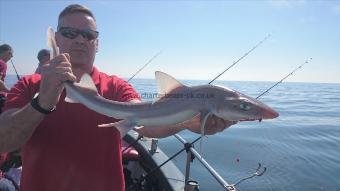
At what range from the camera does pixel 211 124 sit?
3.59 meters

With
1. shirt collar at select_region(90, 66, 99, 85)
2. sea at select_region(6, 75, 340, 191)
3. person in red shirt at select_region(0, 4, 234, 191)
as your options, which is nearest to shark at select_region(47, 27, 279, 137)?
person in red shirt at select_region(0, 4, 234, 191)

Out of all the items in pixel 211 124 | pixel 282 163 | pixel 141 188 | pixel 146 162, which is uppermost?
pixel 211 124

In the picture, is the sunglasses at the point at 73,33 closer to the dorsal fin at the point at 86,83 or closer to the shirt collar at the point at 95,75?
the shirt collar at the point at 95,75

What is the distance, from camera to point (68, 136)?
3.68 metres

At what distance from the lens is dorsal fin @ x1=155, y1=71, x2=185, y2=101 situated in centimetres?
326

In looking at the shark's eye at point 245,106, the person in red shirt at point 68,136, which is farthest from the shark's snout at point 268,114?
the person in red shirt at point 68,136

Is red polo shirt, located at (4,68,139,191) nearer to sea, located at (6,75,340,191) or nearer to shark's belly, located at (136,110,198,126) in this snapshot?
shark's belly, located at (136,110,198,126)

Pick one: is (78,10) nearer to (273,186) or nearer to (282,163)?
(273,186)

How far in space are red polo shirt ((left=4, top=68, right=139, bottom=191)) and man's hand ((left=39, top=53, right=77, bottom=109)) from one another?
59 centimetres

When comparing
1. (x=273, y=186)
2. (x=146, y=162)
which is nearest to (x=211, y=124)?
(x=146, y=162)

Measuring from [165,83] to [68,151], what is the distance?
53.6 inches

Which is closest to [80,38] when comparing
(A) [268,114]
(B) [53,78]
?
(B) [53,78]

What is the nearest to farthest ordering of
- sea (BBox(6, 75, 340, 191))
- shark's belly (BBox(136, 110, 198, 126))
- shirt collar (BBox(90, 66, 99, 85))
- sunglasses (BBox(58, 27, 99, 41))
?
shark's belly (BBox(136, 110, 198, 126)) → sunglasses (BBox(58, 27, 99, 41)) → shirt collar (BBox(90, 66, 99, 85)) → sea (BBox(6, 75, 340, 191))

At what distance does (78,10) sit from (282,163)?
1267 centimetres
